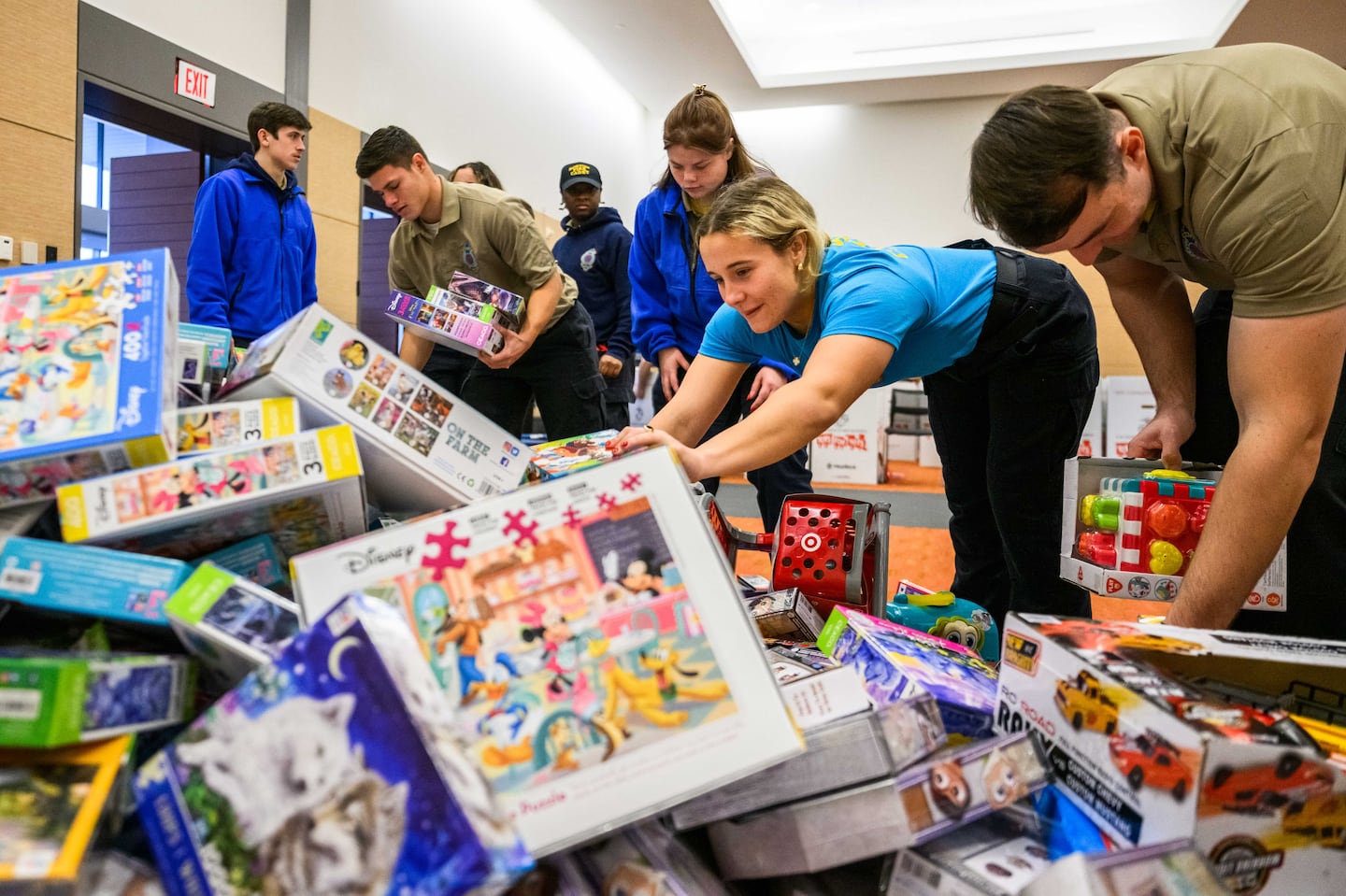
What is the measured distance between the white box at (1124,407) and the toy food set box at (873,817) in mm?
7038

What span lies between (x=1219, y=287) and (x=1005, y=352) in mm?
347


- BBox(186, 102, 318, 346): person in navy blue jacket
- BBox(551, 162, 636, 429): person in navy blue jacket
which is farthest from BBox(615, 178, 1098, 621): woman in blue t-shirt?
BBox(186, 102, 318, 346): person in navy blue jacket

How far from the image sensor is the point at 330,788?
22.7 inches

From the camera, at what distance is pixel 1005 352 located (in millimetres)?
1601

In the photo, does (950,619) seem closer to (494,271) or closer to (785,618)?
(785,618)

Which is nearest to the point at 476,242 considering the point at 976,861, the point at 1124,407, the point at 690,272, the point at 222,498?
the point at 690,272

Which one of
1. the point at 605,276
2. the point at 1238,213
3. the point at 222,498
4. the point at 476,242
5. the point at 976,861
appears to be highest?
the point at 605,276

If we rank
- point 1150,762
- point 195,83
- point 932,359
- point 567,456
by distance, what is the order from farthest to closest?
point 195,83
point 932,359
point 567,456
point 1150,762

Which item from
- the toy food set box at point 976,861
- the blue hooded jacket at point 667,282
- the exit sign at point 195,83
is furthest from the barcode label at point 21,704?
the exit sign at point 195,83

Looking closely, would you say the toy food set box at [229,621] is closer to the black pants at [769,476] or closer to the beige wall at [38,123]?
the black pants at [769,476]

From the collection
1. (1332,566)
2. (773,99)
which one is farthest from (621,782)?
(773,99)

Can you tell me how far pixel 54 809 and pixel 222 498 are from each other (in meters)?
0.29

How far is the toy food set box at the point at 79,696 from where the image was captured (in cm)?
59

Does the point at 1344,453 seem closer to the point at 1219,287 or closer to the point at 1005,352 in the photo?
the point at 1219,287
